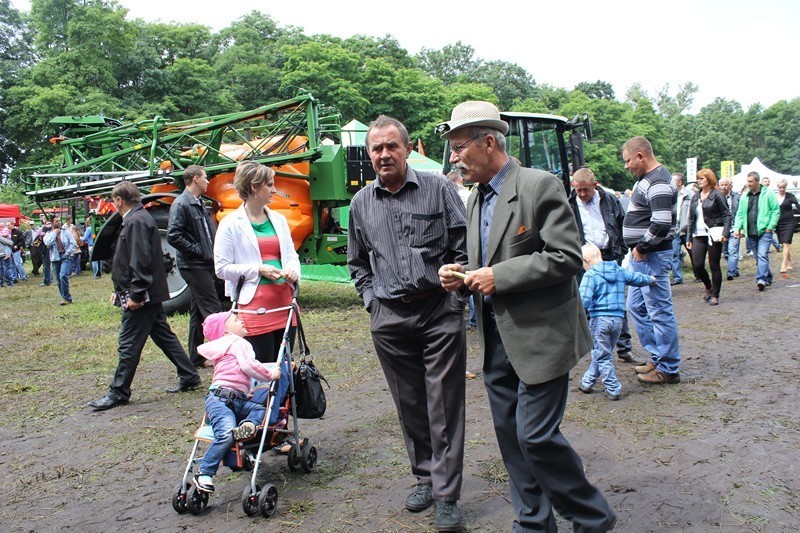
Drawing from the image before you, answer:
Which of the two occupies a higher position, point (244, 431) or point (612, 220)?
point (612, 220)

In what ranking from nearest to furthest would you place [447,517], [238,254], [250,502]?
[447,517] < [250,502] < [238,254]

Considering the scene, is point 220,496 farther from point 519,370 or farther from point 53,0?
point 53,0

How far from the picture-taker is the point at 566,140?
34.9ft

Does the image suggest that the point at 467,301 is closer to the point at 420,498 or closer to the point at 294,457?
the point at 420,498

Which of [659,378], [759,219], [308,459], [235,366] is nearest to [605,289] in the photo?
[659,378]

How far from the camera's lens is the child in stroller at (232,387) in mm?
3795

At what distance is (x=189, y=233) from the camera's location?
6.81 metres

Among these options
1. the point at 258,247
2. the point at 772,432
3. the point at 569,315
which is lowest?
the point at 772,432

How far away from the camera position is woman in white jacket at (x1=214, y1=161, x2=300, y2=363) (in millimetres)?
4379

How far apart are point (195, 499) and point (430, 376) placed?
1.53 m

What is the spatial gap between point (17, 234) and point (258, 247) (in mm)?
20196

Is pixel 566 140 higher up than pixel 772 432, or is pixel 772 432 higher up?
pixel 566 140

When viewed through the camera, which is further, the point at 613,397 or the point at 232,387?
the point at 613,397

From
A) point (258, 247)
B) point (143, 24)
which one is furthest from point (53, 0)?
point (258, 247)
